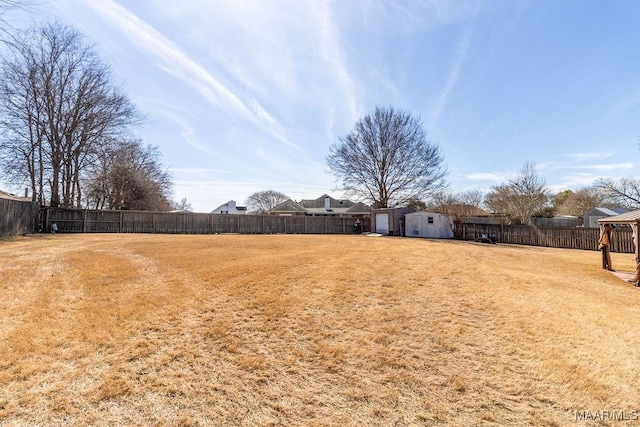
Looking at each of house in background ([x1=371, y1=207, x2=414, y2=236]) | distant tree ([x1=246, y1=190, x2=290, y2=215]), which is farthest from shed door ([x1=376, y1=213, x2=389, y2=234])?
distant tree ([x1=246, y1=190, x2=290, y2=215])

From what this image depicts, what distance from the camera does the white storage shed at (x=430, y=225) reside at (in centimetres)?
2383

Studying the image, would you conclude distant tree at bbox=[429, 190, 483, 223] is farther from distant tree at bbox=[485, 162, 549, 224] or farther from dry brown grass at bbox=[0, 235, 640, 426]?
dry brown grass at bbox=[0, 235, 640, 426]

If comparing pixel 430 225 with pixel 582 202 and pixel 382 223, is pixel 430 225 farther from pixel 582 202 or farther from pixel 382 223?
pixel 582 202

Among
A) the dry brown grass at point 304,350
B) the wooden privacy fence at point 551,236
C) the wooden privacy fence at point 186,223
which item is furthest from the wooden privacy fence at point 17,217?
the wooden privacy fence at point 551,236

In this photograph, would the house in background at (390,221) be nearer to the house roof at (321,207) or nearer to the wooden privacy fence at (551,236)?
the wooden privacy fence at (551,236)

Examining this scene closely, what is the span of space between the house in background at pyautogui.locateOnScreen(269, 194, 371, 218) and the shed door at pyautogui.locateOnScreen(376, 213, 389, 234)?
12215mm

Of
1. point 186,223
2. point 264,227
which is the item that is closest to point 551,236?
point 264,227

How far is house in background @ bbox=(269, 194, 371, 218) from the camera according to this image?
3950 cm

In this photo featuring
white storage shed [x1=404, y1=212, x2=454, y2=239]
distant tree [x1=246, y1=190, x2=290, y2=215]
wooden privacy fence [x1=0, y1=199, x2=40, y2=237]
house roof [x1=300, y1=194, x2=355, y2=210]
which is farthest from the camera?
distant tree [x1=246, y1=190, x2=290, y2=215]

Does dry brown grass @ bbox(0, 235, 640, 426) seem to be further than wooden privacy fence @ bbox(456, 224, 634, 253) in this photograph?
No

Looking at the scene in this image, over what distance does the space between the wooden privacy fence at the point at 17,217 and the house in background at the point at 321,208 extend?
25.0 metres

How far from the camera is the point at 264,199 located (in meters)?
53.9

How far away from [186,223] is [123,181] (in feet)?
27.2

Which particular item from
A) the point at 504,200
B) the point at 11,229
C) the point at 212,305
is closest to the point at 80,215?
the point at 11,229
